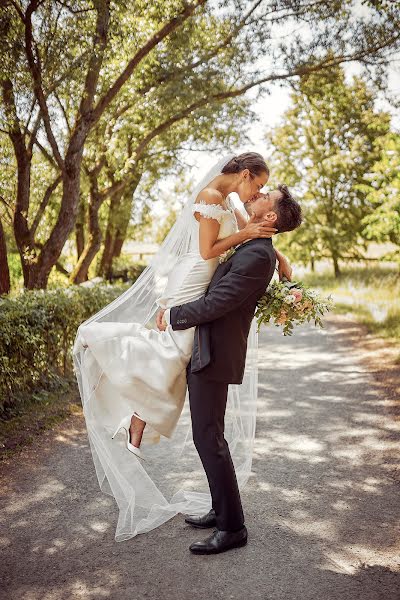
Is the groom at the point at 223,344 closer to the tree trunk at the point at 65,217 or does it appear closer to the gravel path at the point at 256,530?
the gravel path at the point at 256,530

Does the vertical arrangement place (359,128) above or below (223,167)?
above

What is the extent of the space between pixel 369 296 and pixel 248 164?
48.5ft

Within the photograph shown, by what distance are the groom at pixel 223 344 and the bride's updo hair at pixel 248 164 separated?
8.1 inches

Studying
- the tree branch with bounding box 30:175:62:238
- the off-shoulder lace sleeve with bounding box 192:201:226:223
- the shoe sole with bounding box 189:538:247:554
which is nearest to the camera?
the shoe sole with bounding box 189:538:247:554

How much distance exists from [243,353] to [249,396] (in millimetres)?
981

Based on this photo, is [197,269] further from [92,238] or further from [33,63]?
[92,238]

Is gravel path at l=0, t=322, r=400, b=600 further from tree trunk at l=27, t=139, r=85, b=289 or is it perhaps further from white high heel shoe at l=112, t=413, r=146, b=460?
tree trunk at l=27, t=139, r=85, b=289

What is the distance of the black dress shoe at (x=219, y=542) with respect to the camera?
3.60 meters

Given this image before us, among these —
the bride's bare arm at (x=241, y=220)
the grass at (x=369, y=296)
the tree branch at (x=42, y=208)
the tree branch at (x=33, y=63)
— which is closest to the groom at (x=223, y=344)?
the bride's bare arm at (x=241, y=220)

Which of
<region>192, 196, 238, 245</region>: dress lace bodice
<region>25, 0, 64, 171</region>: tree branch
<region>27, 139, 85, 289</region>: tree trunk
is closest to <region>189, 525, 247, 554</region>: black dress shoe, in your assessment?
<region>192, 196, 238, 245</region>: dress lace bodice

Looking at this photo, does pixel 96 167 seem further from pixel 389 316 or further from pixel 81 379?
pixel 81 379

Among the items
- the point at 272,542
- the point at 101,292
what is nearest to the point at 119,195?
the point at 101,292

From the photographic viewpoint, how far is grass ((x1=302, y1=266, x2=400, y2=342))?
12983 millimetres

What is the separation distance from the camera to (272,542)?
374 cm
